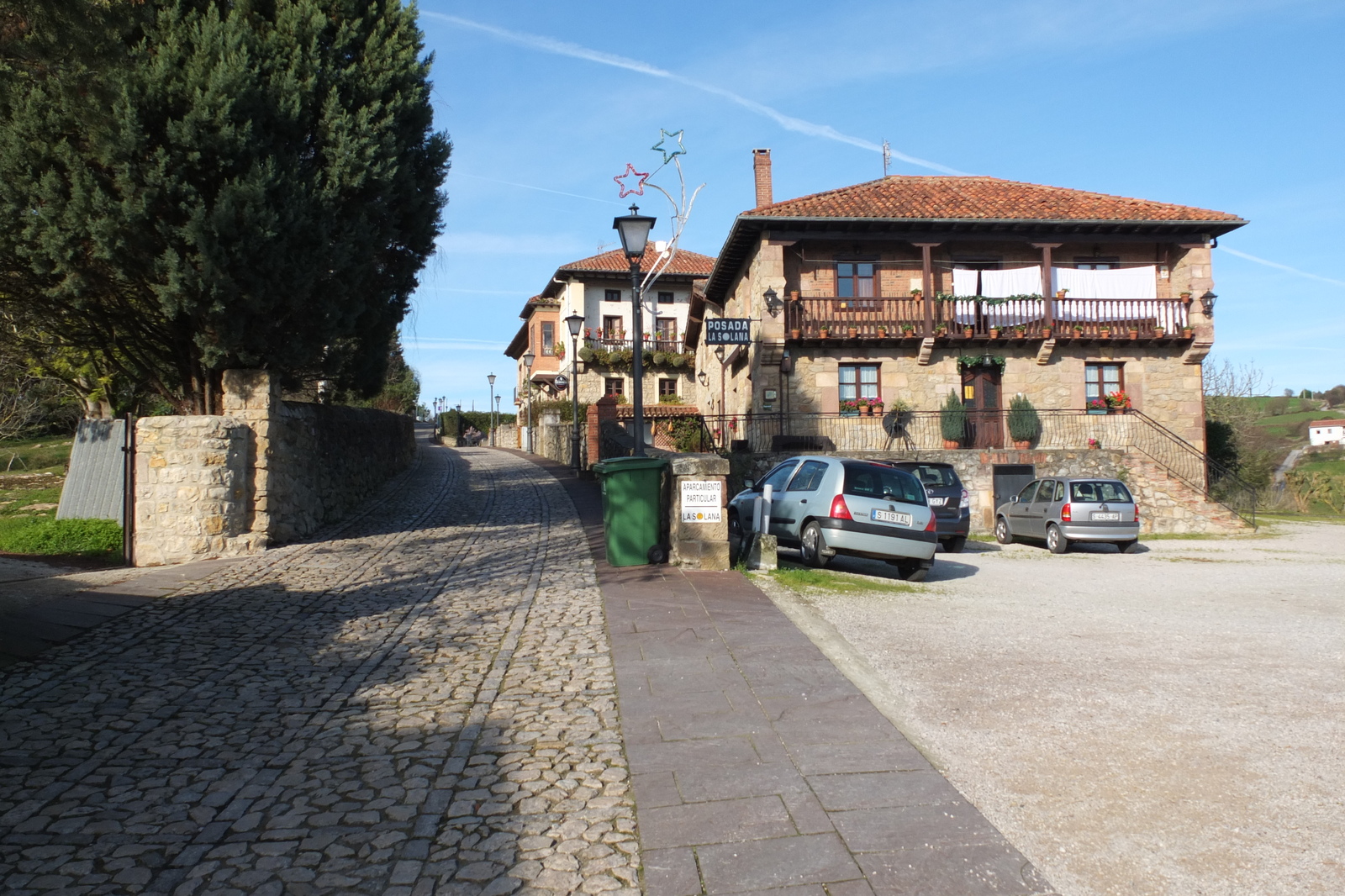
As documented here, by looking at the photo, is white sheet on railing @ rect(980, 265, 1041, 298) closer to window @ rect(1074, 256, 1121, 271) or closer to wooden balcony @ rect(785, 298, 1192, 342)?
wooden balcony @ rect(785, 298, 1192, 342)

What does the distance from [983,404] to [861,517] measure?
1633cm

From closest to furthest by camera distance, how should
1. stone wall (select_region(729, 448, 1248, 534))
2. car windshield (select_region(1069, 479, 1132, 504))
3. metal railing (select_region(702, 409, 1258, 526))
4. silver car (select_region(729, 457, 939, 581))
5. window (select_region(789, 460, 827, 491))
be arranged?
silver car (select_region(729, 457, 939, 581)) → window (select_region(789, 460, 827, 491)) → car windshield (select_region(1069, 479, 1132, 504)) → stone wall (select_region(729, 448, 1248, 534)) → metal railing (select_region(702, 409, 1258, 526))

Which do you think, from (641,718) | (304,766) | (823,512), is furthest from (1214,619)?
(304,766)

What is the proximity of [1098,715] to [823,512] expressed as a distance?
5550 mm

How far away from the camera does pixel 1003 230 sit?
25.2 m

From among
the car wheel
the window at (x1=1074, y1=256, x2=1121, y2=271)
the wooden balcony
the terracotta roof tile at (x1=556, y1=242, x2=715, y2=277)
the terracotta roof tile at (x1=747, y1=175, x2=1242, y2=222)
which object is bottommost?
the car wheel

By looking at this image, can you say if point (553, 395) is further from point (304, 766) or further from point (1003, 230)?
point (304, 766)

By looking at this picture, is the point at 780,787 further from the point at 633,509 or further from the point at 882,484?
the point at 882,484

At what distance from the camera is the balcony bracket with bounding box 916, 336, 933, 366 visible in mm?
24422

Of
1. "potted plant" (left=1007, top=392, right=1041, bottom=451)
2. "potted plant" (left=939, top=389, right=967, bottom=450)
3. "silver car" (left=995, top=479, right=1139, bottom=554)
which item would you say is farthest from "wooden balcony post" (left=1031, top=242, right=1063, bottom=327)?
"silver car" (left=995, top=479, right=1139, bottom=554)

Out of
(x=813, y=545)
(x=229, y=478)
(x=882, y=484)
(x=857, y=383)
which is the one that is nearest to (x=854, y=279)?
(x=857, y=383)

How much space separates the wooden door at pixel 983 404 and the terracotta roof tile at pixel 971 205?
4263 millimetres

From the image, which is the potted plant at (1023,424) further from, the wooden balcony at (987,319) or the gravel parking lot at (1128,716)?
the gravel parking lot at (1128,716)

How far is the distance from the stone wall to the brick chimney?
11.6 metres
